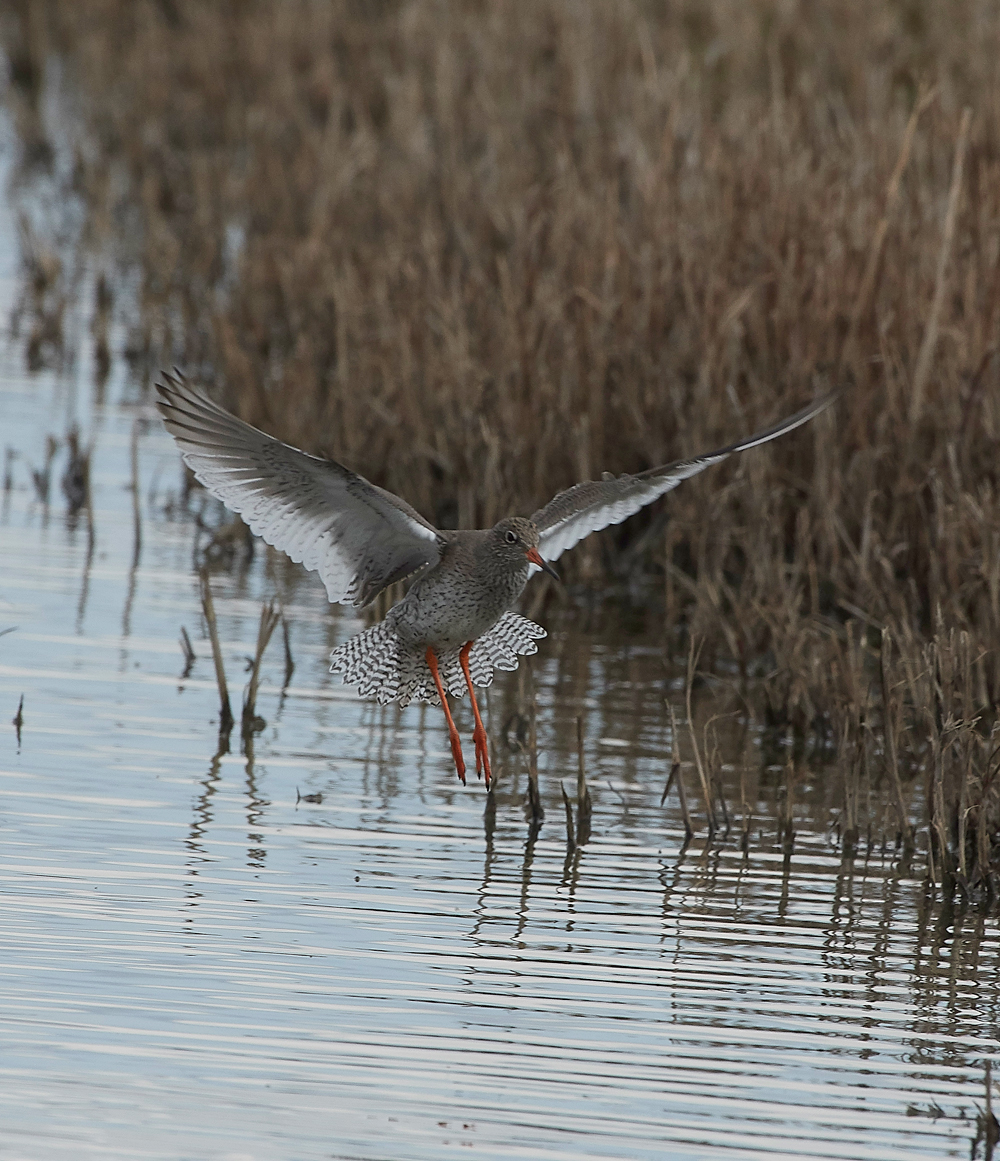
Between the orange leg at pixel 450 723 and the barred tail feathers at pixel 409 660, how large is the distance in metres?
0.05

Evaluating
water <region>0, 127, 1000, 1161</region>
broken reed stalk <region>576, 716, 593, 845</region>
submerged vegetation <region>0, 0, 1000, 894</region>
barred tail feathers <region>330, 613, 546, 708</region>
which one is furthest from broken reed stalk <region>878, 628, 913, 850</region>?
barred tail feathers <region>330, 613, 546, 708</region>

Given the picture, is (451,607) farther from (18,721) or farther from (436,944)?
(436,944)

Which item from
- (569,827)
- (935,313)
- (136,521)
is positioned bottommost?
(569,827)

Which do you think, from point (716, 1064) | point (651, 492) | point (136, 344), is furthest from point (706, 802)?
point (136, 344)

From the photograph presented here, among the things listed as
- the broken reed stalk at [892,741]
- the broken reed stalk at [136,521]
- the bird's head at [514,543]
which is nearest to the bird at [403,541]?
the bird's head at [514,543]

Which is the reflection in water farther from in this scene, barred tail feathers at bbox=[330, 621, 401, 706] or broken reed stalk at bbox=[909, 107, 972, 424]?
broken reed stalk at bbox=[909, 107, 972, 424]

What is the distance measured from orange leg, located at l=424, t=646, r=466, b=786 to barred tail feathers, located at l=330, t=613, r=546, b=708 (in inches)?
1.8

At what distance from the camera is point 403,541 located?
563 cm

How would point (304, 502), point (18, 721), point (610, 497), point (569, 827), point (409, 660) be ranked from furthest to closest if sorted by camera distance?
point (409, 660)
point (610, 497)
point (18, 721)
point (304, 502)
point (569, 827)

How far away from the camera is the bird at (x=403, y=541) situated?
533cm

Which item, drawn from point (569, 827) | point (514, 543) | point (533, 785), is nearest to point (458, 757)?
point (533, 785)

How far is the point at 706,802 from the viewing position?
202 inches

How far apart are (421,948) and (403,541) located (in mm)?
1642

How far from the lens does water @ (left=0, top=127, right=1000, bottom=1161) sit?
11.1 ft
